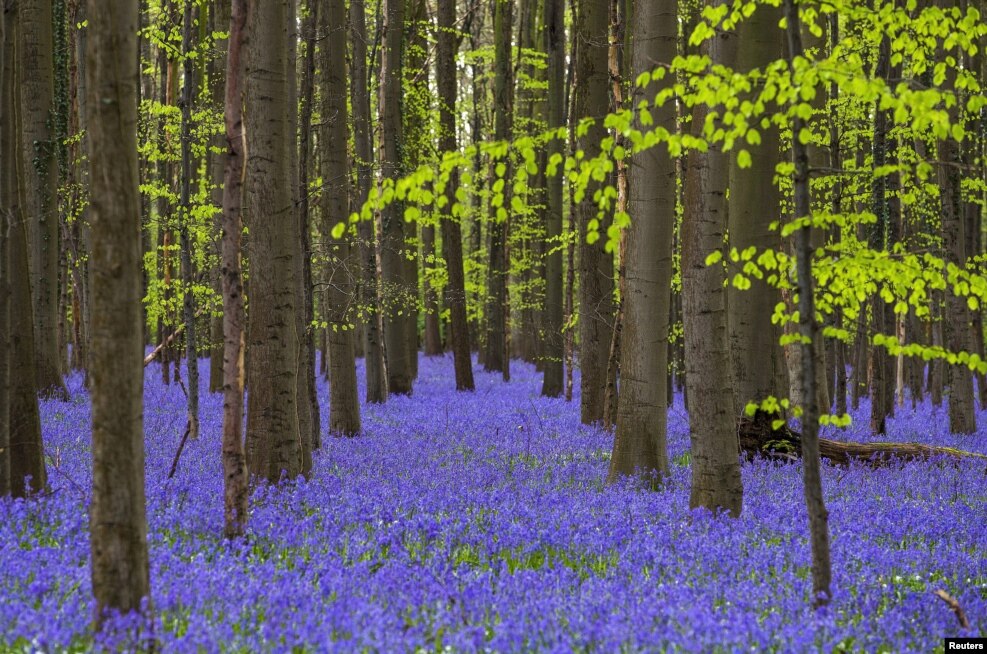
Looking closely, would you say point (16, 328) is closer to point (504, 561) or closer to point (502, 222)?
point (504, 561)

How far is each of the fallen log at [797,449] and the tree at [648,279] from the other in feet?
8.97

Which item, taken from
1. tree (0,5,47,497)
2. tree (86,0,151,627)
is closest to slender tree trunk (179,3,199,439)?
tree (0,5,47,497)

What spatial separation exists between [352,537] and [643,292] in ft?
15.6

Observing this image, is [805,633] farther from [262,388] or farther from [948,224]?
[948,224]

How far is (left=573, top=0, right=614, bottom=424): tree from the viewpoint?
15.1 meters

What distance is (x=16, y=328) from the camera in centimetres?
791

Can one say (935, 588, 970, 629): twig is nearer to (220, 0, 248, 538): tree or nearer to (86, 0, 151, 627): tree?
(86, 0, 151, 627): tree

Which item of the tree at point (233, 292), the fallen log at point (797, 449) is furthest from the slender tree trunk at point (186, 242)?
the fallen log at point (797, 449)

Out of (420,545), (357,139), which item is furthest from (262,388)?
(357,139)

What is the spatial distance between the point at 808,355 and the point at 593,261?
1097 cm

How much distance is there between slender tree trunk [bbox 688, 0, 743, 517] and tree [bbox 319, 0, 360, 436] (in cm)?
645

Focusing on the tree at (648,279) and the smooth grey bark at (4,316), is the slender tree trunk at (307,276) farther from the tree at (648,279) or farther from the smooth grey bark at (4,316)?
the tree at (648,279)

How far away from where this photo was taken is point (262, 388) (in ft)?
28.2

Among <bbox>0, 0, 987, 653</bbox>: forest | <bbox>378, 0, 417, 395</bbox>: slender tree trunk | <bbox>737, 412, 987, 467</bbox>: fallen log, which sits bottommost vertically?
<bbox>737, 412, 987, 467</bbox>: fallen log
